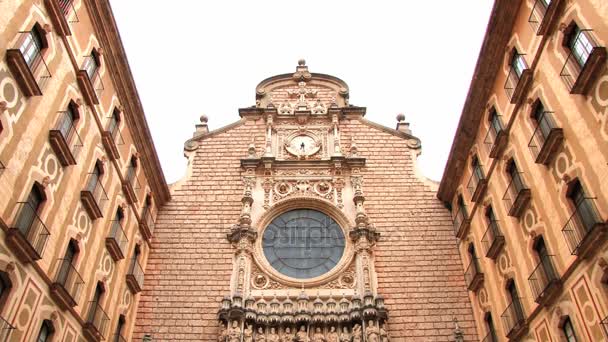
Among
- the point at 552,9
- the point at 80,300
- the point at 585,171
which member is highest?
the point at 552,9

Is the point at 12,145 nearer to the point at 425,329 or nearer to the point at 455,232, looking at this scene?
the point at 425,329

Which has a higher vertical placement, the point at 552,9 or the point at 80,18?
the point at 80,18

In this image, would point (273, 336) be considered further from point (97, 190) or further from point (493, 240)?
point (493, 240)

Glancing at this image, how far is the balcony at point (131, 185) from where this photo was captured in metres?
19.1

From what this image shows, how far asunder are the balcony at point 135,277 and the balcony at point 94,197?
130 inches

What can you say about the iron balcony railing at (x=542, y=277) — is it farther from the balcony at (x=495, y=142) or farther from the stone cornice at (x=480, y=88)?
the stone cornice at (x=480, y=88)

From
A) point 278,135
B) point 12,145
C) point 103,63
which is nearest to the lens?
point 12,145

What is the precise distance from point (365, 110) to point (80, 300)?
16328mm

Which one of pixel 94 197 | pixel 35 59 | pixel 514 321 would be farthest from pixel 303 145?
pixel 35 59

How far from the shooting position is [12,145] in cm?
1197

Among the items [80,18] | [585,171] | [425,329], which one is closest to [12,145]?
[80,18]

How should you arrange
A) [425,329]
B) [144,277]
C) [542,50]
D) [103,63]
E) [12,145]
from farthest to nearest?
[144,277] < [425,329] < [103,63] < [542,50] < [12,145]

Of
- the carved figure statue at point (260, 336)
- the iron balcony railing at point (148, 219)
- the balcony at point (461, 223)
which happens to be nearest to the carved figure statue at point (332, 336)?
the carved figure statue at point (260, 336)

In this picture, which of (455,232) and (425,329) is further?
(455,232)
